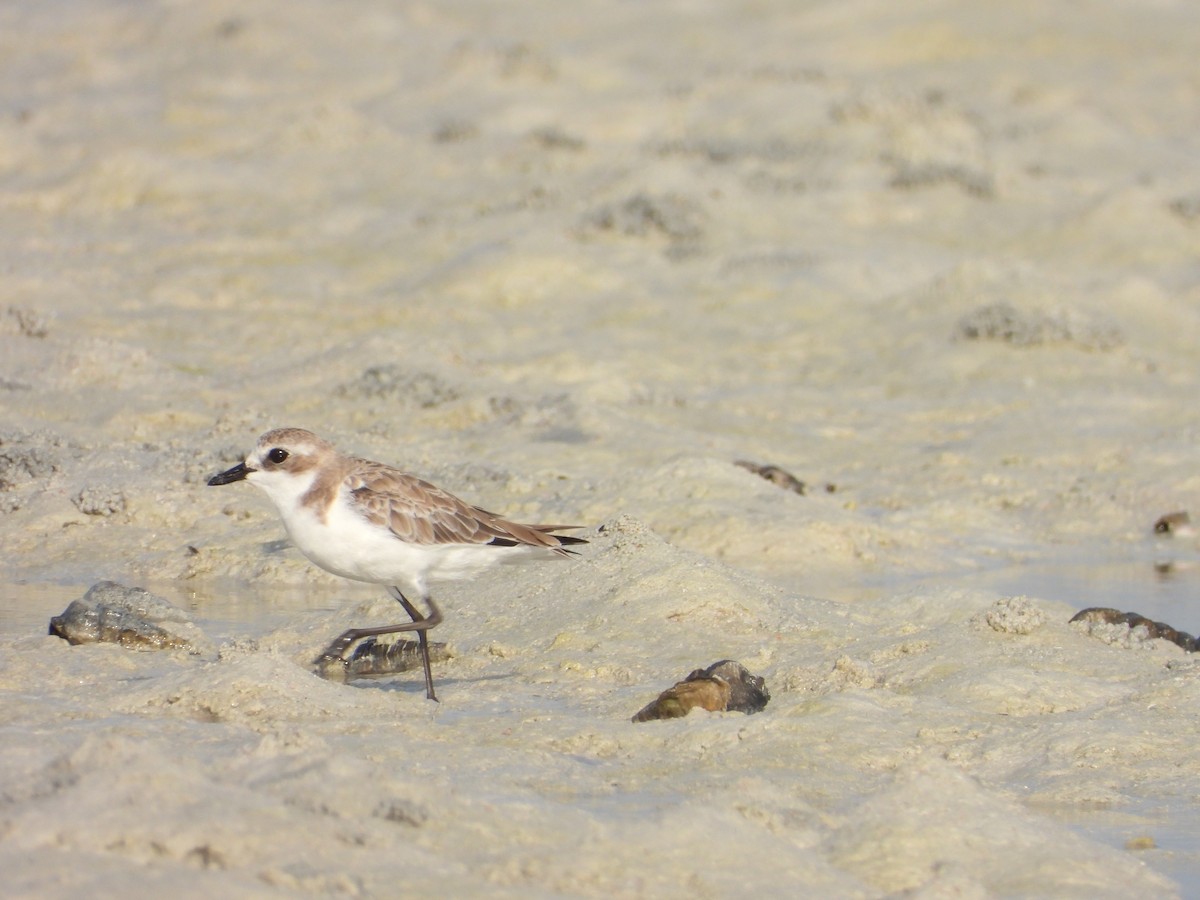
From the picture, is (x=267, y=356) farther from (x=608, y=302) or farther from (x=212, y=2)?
(x=212, y=2)

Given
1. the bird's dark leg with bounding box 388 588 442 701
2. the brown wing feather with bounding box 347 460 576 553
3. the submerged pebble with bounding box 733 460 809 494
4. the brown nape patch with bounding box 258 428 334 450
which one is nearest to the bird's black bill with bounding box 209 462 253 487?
the brown nape patch with bounding box 258 428 334 450

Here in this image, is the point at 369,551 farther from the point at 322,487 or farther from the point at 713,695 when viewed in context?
the point at 713,695

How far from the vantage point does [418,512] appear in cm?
650

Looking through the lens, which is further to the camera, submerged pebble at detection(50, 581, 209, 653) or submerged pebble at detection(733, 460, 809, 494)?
submerged pebble at detection(733, 460, 809, 494)

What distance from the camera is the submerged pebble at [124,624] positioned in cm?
671

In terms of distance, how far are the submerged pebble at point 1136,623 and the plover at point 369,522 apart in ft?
8.97

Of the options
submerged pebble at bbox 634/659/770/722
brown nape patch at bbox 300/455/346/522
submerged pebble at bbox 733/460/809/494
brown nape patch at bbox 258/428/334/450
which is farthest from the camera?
submerged pebble at bbox 733/460/809/494

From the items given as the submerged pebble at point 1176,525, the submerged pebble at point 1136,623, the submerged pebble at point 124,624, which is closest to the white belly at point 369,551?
the submerged pebble at point 124,624

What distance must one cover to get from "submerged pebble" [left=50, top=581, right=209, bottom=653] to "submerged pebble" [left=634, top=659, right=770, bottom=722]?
2099 millimetres

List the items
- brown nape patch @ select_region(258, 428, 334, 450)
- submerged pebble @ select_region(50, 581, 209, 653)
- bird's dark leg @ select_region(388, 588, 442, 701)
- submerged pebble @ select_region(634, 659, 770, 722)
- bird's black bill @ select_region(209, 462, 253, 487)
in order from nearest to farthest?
1. submerged pebble @ select_region(634, 659, 770, 722)
2. bird's dark leg @ select_region(388, 588, 442, 701)
3. brown nape patch @ select_region(258, 428, 334, 450)
4. bird's black bill @ select_region(209, 462, 253, 487)
5. submerged pebble @ select_region(50, 581, 209, 653)

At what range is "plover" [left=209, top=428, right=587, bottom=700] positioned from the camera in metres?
6.36

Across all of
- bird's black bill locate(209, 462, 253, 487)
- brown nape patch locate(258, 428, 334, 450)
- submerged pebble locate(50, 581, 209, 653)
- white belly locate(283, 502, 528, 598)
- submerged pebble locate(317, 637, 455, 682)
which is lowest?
submerged pebble locate(317, 637, 455, 682)

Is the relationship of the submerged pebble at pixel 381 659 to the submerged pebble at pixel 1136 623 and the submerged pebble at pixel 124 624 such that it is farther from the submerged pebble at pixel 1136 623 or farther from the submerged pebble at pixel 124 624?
the submerged pebble at pixel 1136 623

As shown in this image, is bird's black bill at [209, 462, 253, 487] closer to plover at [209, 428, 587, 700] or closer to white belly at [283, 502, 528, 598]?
plover at [209, 428, 587, 700]
